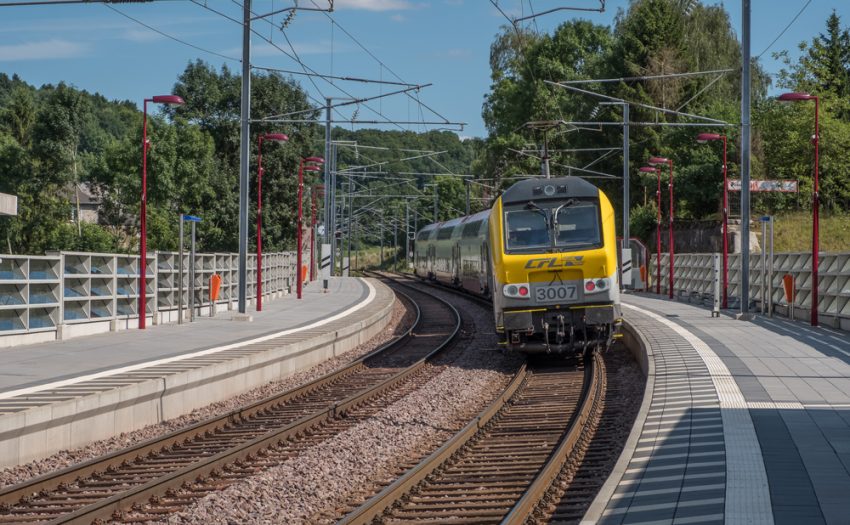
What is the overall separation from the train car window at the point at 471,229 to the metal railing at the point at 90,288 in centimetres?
997

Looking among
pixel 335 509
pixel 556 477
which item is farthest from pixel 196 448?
pixel 556 477

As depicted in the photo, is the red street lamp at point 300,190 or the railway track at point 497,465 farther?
the red street lamp at point 300,190

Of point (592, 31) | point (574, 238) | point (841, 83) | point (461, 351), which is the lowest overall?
point (461, 351)

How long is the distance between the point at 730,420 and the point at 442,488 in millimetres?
3163

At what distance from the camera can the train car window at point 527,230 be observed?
61.3ft

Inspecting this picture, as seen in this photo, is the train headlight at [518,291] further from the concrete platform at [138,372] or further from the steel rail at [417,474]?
the concrete platform at [138,372]

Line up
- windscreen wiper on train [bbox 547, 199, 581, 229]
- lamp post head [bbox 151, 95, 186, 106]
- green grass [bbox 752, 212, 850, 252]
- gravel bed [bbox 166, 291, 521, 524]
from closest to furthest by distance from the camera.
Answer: gravel bed [bbox 166, 291, 521, 524]
windscreen wiper on train [bbox 547, 199, 581, 229]
lamp post head [bbox 151, 95, 186, 106]
green grass [bbox 752, 212, 850, 252]

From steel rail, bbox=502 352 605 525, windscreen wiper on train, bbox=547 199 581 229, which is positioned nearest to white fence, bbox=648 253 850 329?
windscreen wiper on train, bbox=547 199 581 229

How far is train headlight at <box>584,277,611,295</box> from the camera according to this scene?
1830 cm

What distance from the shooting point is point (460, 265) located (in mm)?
44406

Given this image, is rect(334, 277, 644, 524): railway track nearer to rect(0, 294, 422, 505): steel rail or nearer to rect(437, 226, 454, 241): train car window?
rect(0, 294, 422, 505): steel rail

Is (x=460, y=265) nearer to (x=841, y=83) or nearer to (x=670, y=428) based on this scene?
(x=841, y=83)

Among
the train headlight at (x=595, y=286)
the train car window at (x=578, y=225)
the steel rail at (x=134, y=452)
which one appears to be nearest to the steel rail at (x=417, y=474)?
the steel rail at (x=134, y=452)

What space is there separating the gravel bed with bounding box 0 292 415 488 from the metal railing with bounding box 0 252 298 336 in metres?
4.07
